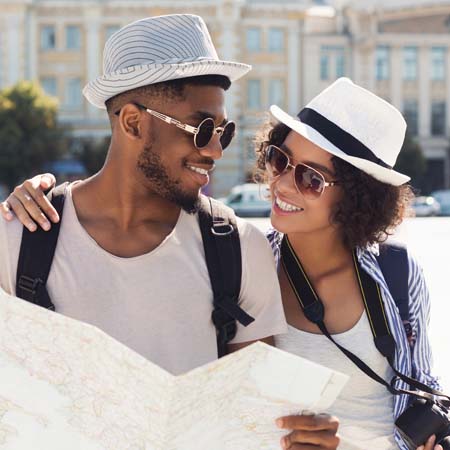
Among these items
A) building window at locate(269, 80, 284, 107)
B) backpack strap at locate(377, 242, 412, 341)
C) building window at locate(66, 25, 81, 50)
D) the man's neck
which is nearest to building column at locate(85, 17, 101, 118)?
building window at locate(66, 25, 81, 50)

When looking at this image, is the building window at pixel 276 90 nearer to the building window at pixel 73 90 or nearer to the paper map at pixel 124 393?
the building window at pixel 73 90

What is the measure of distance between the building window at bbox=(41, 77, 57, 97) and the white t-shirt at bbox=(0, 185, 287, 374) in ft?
124

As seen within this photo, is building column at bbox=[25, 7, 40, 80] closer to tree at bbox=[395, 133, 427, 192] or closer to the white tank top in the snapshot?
tree at bbox=[395, 133, 427, 192]

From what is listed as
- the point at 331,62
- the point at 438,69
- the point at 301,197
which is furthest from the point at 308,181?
the point at 438,69

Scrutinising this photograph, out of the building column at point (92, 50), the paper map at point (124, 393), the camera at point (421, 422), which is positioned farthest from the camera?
the building column at point (92, 50)

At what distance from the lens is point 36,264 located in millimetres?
1994

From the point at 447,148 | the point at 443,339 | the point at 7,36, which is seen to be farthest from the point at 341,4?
the point at 443,339

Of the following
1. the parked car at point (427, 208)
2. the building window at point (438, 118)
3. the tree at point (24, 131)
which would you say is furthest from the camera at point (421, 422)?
the building window at point (438, 118)

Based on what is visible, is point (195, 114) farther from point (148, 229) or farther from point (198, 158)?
point (148, 229)

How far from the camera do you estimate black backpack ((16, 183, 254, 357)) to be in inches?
77.9

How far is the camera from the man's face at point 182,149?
212 centimetres

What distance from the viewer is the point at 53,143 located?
111 ft

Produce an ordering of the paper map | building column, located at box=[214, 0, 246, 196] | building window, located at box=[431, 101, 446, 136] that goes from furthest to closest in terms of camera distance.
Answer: building window, located at box=[431, 101, 446, 136] → building column, located at box=[214, 0, 246, 196] → the paper map

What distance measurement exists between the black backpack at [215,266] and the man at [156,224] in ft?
0.09
